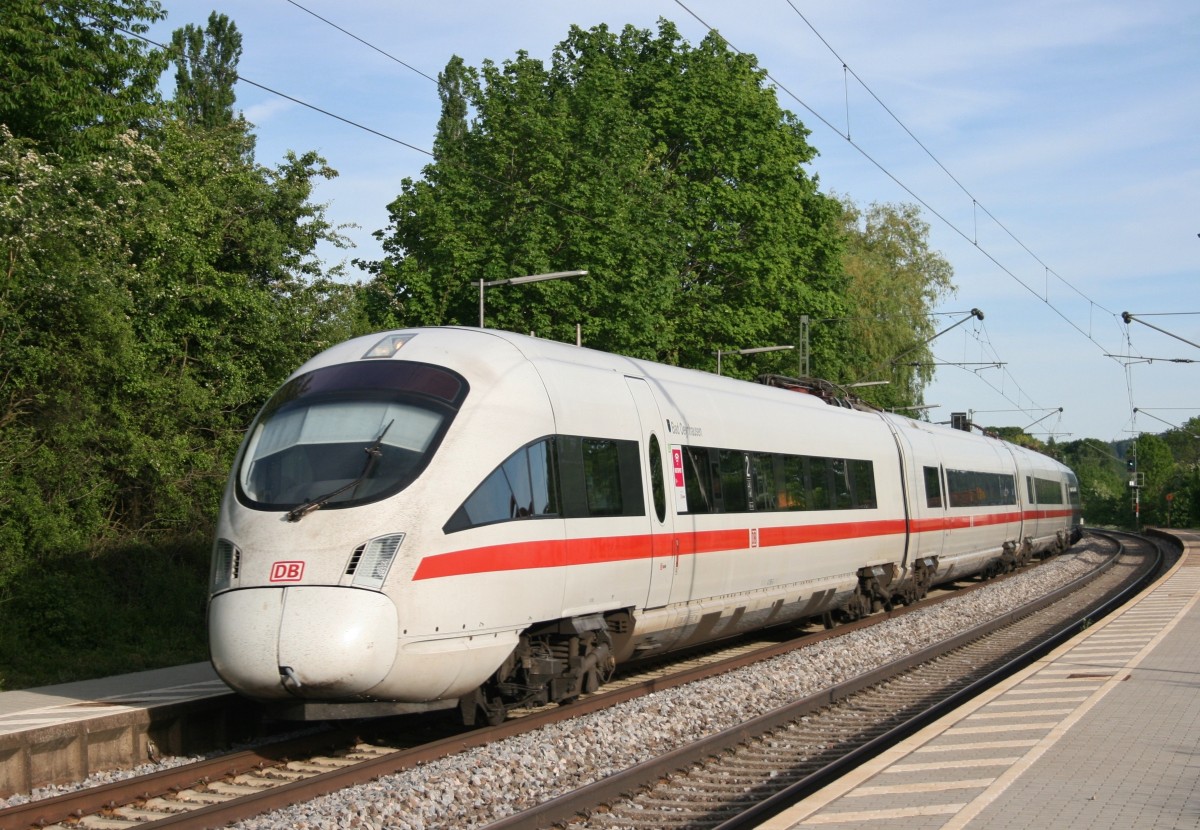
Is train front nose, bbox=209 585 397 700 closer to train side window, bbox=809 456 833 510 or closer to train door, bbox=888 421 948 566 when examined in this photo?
train side window, bbox=809 456 833 510

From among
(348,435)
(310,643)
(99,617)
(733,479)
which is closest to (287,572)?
(310,643)

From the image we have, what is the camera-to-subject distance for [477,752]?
32.3 ft

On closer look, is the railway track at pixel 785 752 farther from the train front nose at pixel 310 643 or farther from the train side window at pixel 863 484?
the train side window at pixel 863 484

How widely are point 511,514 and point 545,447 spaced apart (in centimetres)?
85

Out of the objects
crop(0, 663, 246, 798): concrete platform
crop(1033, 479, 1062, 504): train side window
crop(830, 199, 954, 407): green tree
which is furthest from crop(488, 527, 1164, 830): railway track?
crop(830, 199, 954, 407): green tree

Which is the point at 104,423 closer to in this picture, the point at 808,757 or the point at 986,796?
the point at 808,757

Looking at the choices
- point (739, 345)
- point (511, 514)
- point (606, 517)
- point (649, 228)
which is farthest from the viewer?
point (739, 345)

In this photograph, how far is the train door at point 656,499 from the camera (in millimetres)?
12750

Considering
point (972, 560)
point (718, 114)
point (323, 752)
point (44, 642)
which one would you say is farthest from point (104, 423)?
point (718, 114)

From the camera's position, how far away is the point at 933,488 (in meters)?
24.2

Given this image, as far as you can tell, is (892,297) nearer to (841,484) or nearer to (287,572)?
(841,484)

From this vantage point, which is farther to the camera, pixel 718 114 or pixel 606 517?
pixel 718 114

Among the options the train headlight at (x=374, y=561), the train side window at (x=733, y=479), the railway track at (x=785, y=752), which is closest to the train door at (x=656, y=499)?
the train side window at (x=733, y=479)

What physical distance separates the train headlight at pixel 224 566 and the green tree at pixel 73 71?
38.8 ft
